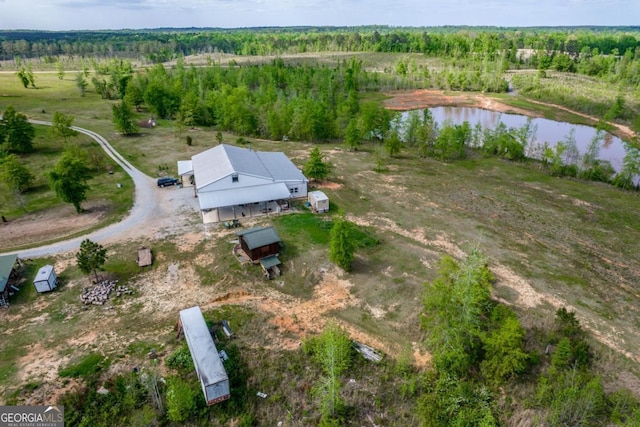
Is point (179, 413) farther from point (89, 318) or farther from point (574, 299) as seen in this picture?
point (574, 299)

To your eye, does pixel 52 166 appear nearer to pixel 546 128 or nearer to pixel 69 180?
pixel 69 180

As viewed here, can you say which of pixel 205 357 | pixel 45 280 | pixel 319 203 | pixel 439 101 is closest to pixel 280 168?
pixel 319 203

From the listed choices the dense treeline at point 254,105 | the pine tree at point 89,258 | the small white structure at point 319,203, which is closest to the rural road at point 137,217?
the pine tree at point 89,258

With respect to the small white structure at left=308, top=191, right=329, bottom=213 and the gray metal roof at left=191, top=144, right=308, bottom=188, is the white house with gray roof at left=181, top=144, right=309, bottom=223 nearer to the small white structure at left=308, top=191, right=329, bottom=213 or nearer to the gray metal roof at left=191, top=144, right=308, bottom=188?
the gray metal roof at left=191, top=144, right=308, bottom=188

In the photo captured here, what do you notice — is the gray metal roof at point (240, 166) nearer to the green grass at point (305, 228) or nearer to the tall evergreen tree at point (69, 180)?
the green grass at point (305, 228)

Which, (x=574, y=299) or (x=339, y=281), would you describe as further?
(x=339, y=281)

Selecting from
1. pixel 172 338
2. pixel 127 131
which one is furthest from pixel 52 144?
pixel 172 338
